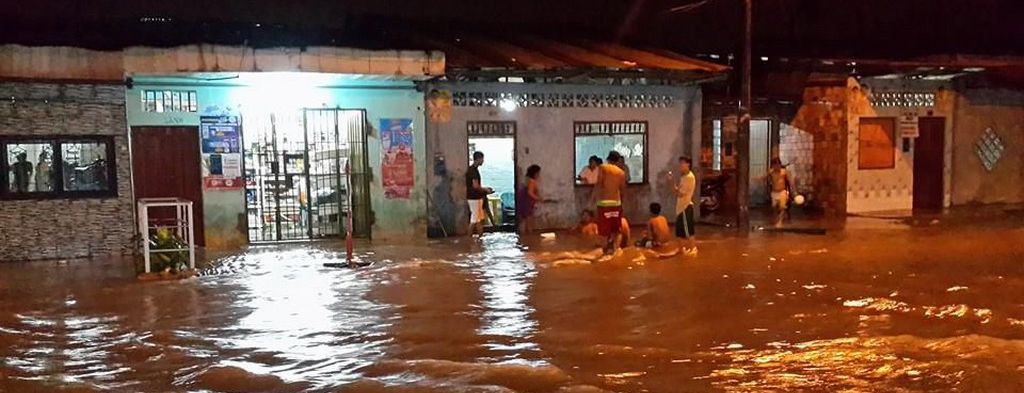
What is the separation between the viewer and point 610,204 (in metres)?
13.6

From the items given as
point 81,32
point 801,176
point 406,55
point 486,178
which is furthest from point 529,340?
point 801,176

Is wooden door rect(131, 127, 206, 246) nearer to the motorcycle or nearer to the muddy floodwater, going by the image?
the muddy floodwater

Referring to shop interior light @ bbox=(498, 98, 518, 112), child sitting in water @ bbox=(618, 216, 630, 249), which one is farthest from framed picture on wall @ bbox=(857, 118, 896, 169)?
child sitting in water @ bbox=(618, 216, 630, 249)

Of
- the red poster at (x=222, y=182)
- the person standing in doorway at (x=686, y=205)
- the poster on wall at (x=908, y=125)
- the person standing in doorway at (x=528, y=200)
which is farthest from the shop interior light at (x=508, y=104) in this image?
the poster on wall at (x=908, y=125)

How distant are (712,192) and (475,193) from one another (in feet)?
21.9

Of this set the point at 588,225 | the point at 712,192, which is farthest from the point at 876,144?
the point at 588,225

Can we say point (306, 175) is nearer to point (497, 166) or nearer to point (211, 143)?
point (211, 143)

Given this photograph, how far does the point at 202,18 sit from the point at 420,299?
1036cm

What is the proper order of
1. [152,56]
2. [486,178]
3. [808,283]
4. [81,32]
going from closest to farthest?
1. [808,283]
2. [152,56]
3. [81,32]
4. [486,178]

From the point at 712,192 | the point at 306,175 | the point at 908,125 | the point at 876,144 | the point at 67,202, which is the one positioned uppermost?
the point at 908,125

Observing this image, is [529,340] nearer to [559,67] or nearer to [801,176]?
[559,67]

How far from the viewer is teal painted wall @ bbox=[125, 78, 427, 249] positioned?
47.7ft

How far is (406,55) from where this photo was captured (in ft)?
47.2

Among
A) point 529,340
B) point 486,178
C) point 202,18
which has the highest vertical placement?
point 202,18
